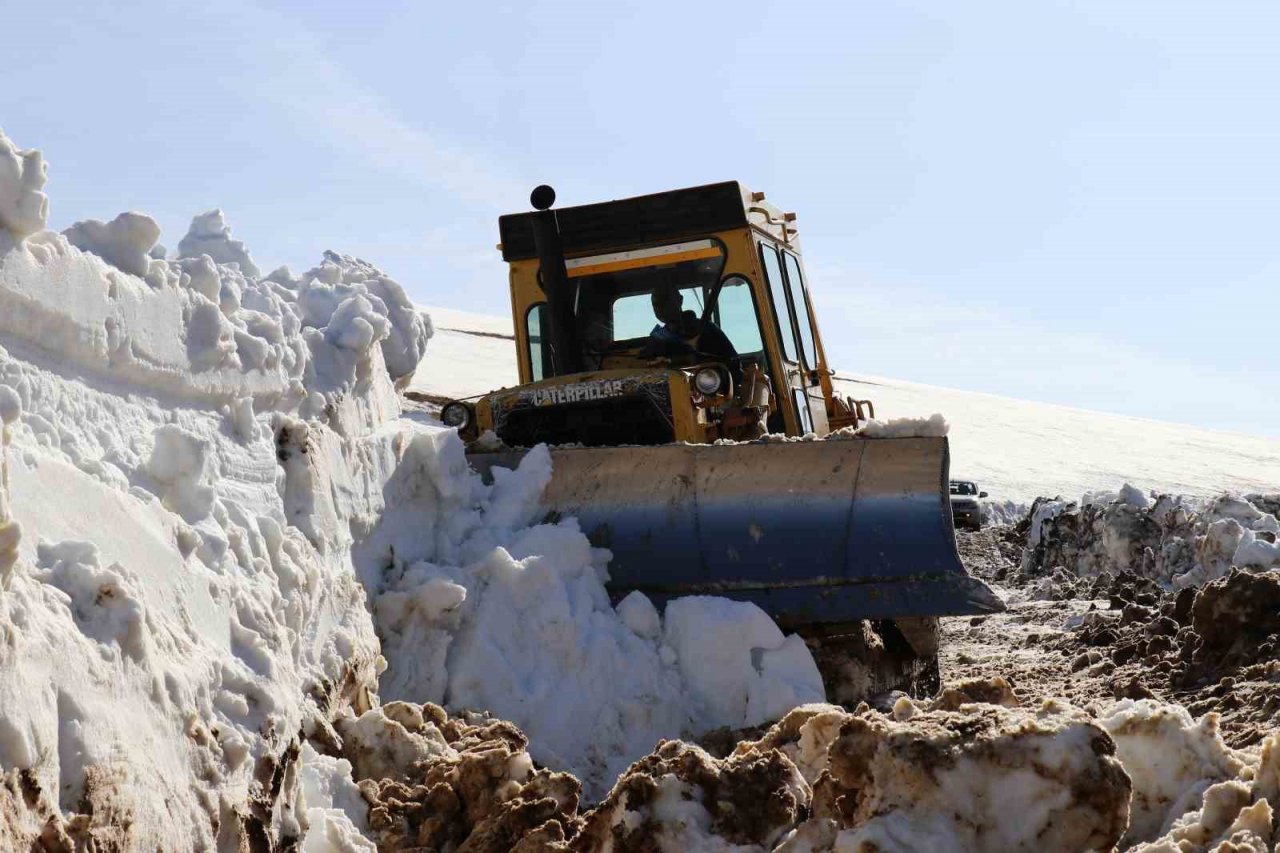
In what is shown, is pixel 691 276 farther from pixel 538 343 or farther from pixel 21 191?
pixel 21 191

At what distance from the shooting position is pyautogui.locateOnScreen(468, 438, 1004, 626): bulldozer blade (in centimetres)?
641

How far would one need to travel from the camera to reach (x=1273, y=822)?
2.91m

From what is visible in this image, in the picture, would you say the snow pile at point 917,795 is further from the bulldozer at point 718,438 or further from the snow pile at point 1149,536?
the snow pile at point 1149,536

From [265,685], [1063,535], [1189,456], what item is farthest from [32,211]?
[1189,456]

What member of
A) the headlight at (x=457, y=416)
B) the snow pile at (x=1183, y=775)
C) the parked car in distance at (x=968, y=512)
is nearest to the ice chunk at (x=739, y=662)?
the headlight at (x=457, y=416)

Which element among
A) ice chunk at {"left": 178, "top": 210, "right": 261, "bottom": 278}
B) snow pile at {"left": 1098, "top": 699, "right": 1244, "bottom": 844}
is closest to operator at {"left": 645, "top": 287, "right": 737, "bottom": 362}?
ice chunk at {"left": 178, "top": 210, "right": 261, "bottom": 278}

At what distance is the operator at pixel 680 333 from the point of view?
8062 mm

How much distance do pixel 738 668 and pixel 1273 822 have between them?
3078mm

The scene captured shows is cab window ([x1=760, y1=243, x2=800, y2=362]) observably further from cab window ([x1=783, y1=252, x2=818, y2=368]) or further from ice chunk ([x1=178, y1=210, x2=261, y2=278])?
ice chunk ([x1=178, y1=210, x2=261, y2=278])

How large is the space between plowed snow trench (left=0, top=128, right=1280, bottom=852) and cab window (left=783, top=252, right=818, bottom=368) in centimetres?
233

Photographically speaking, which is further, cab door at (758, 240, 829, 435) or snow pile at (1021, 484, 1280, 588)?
snow pile at (1021, 484, 1280, 588)

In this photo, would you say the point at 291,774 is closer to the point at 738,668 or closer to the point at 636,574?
the point at 738,668

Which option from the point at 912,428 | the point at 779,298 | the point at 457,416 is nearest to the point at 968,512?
the point at 779,298

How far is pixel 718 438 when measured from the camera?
24.7 ft
